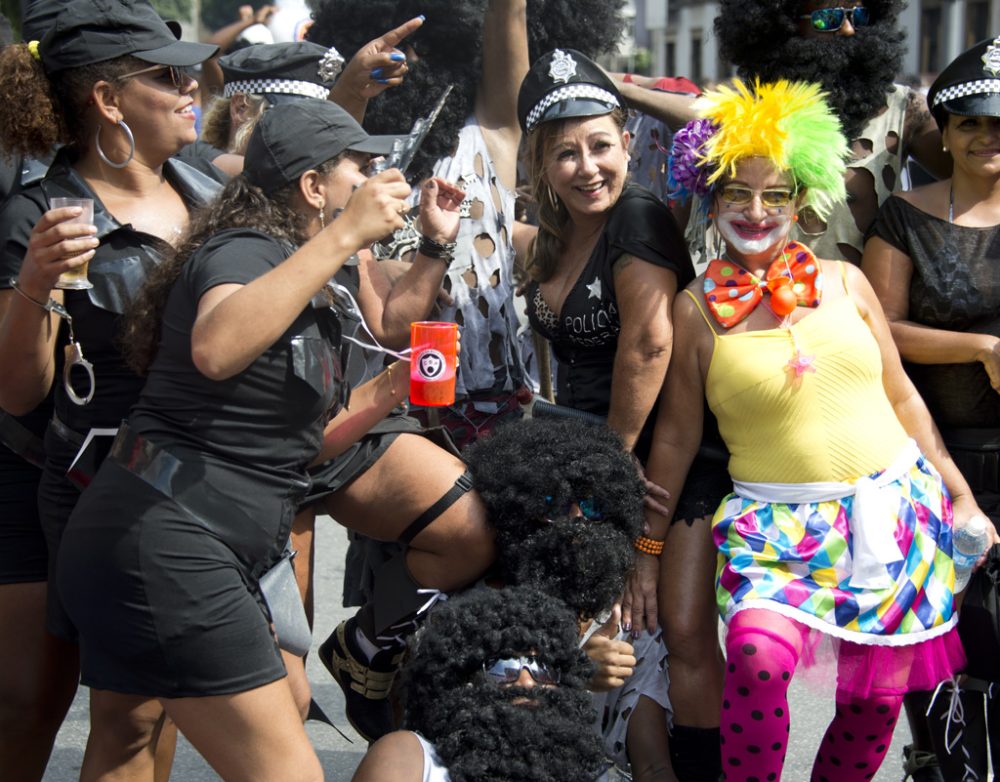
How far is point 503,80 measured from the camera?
4406mm

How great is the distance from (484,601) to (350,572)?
4.78 feet

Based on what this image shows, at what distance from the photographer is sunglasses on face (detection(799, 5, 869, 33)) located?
150 inches

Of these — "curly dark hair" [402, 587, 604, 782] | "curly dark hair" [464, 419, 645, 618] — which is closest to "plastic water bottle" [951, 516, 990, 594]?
"curly dark hair" [464, 419, 645, 618]

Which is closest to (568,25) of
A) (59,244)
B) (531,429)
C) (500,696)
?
(531,429)

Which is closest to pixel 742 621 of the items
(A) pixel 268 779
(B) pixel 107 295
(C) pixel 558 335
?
(C) pixel 558 335

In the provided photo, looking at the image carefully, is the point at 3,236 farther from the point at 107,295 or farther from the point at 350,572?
the point at 350,572

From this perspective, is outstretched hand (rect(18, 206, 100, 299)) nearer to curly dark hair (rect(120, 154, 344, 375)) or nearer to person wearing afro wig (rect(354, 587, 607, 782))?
curly dark hair (rect(120, 154, 344, 375))

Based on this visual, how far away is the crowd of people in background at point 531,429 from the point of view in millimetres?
2662

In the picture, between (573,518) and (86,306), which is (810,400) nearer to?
(573,518)

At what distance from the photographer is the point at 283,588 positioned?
288 centimetres

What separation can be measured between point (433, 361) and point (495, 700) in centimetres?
80

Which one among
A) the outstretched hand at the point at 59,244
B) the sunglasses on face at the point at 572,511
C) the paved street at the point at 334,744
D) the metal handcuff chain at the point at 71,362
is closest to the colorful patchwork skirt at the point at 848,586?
the sunglasses on face at the point at 572,511

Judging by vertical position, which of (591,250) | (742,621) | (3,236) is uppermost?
(3,236)

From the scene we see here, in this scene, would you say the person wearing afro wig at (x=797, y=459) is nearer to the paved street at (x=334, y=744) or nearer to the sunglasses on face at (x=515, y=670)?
the sunglasses on face at (x=515, y=670)
